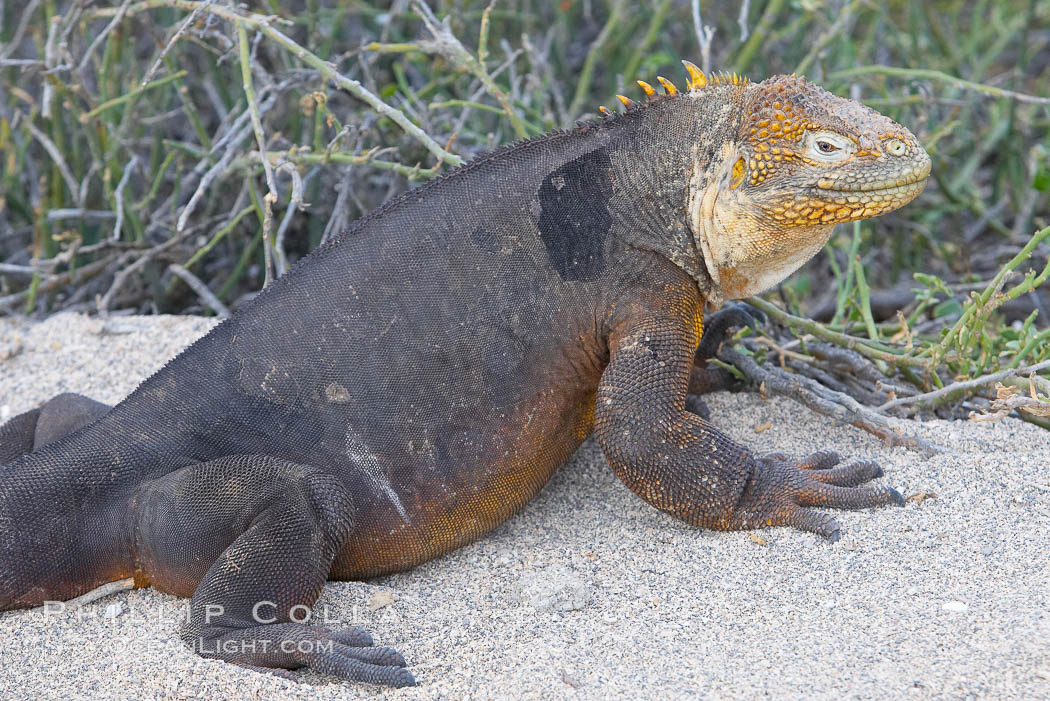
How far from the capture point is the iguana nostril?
3467 millimetres

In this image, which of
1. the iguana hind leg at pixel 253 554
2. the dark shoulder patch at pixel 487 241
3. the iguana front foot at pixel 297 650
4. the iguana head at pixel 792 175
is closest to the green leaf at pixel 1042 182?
the iguana head at pixel 792 175

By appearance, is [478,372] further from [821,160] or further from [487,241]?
[821,160]

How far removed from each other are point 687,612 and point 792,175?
4.65ft

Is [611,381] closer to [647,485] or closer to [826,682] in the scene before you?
[647,485]

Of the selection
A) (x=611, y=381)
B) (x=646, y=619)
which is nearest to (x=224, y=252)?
(x=611, y=381)

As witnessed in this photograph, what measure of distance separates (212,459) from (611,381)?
4.31ft

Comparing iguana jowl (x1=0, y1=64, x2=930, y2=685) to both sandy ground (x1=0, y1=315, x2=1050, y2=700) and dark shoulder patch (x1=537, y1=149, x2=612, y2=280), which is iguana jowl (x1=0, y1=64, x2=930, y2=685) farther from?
sandy ground (x1=0, y1=315, x2=1050, y2=700)

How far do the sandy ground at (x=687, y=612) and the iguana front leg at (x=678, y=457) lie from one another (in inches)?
3.1

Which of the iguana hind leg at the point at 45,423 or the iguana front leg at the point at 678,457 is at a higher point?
the iguana front leg at the point at 678,457

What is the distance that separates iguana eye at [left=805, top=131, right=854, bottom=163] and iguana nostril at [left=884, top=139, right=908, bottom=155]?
11cm

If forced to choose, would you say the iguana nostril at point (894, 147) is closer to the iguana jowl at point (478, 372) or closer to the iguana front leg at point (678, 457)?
the iguana jowl at point (478, 372)

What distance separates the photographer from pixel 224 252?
6168mm

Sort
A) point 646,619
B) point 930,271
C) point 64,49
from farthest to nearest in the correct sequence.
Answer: point 930,271
point 64,49
point 646,619

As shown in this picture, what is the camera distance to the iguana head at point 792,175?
3.47 metres
